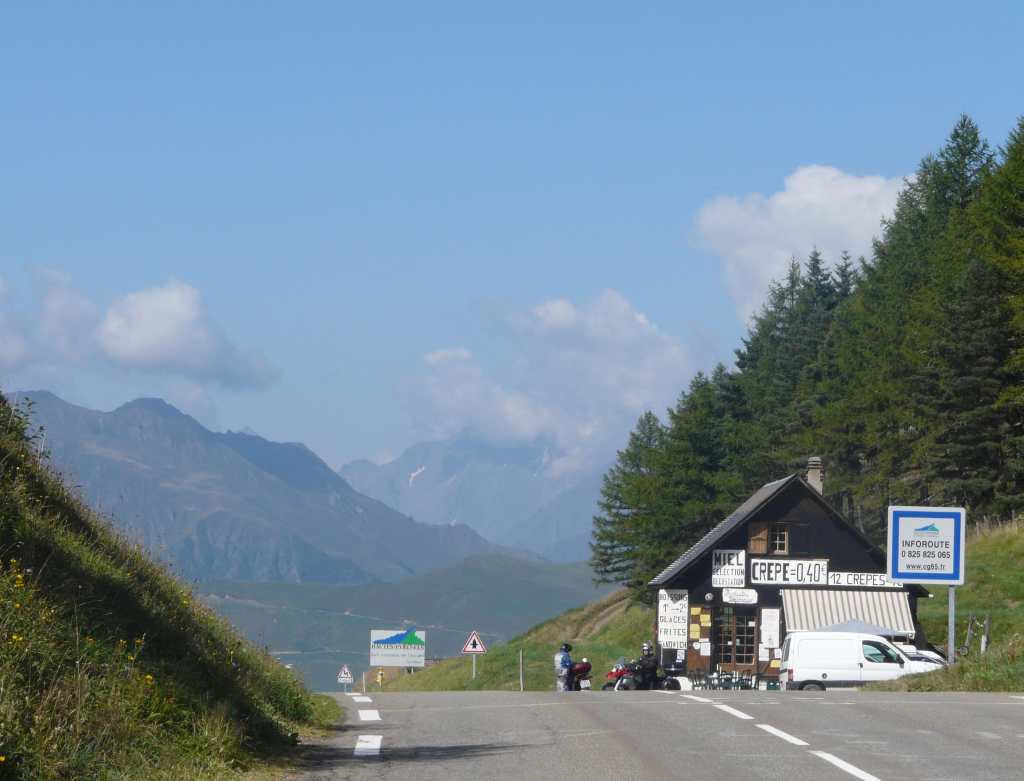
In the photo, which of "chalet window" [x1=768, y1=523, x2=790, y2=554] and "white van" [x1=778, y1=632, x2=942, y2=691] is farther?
"chalet window" [x1=768, y1=523, x2=790, y2=554]

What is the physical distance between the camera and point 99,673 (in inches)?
426

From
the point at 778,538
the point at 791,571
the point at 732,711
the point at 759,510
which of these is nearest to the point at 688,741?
the point at 732,711

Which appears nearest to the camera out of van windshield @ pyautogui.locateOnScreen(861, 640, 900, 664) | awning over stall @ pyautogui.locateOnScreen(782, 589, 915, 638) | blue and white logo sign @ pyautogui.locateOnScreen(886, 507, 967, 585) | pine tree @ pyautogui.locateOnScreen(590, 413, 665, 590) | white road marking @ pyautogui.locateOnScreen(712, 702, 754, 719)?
white road marking @ pyautogui.locateOnScreen(712, 702, 754, 719)

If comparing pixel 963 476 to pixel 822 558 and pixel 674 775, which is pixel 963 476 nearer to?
pixel 822 558

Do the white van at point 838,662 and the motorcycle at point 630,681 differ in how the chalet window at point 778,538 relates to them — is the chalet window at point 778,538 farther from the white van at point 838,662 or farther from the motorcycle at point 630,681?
the white van at point 838,662

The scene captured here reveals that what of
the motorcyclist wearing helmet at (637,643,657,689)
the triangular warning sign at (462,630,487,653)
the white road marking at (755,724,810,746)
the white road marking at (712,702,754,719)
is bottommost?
the triangular warning sign at (462,630,487,653)

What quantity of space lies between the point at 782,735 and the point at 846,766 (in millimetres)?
2212

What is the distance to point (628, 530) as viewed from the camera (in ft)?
264

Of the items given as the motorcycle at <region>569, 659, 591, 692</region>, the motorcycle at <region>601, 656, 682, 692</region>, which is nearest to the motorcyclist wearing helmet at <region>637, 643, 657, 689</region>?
the motorcycle at <region>601, 656, 682, 692</region>

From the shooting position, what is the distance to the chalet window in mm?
52906

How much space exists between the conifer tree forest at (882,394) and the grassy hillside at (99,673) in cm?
3913

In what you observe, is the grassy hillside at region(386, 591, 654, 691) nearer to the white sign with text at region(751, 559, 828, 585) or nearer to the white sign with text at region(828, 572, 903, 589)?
the white sign with text at region(751, 559, 828, 585)

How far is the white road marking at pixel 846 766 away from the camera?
10750 millimetres

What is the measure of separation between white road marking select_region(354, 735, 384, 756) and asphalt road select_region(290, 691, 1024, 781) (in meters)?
0.01
